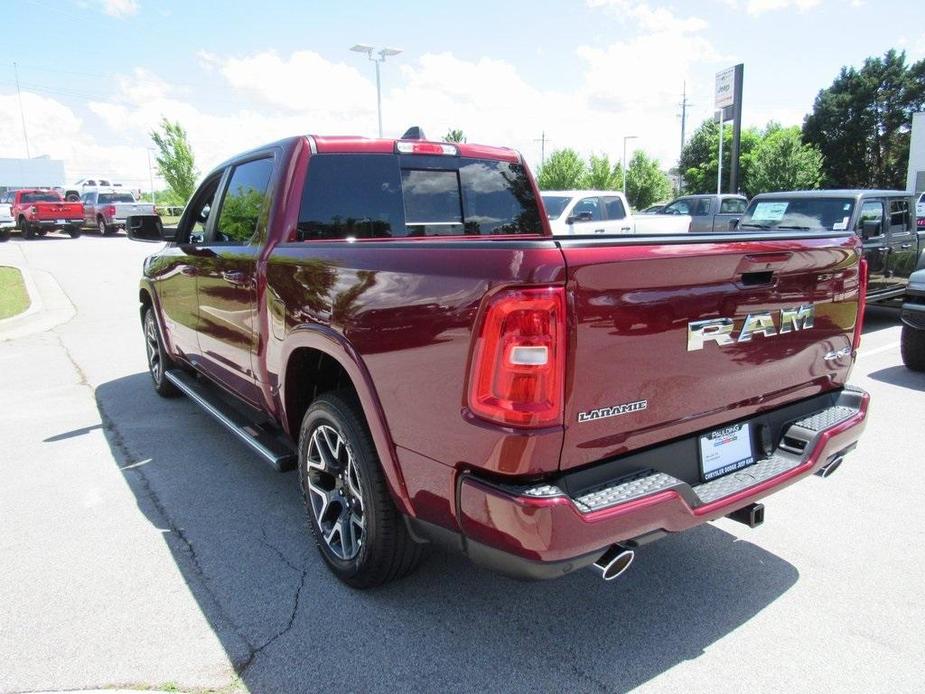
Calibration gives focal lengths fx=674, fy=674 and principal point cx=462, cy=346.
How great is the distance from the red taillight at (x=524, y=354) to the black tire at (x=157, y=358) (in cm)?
438

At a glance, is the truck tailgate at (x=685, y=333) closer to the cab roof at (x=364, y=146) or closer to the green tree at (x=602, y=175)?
the cab roof at (x=364, y=146)

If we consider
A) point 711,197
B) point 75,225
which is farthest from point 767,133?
point 75,225

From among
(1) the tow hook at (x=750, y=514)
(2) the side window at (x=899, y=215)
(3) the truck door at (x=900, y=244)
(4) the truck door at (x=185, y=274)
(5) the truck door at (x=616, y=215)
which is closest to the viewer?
(1) the tow hook at (x=750, y=514)

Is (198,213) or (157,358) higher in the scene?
(198,213)

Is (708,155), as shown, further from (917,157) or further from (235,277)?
(235,277)

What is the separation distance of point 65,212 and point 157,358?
87.6 ft

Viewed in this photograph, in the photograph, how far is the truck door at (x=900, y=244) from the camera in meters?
8.65

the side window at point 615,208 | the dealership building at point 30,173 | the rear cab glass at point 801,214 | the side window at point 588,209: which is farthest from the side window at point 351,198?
the dealership building at point 30,173

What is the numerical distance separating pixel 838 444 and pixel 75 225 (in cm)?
3233

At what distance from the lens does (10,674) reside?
8.10 ft

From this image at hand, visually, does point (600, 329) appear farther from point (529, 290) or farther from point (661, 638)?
point (661, 638)

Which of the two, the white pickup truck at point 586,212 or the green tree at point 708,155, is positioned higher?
the green tree at point 708,155

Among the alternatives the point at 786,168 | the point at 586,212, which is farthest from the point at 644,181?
the point at 586,212

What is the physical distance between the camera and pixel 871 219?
8.46 meters
